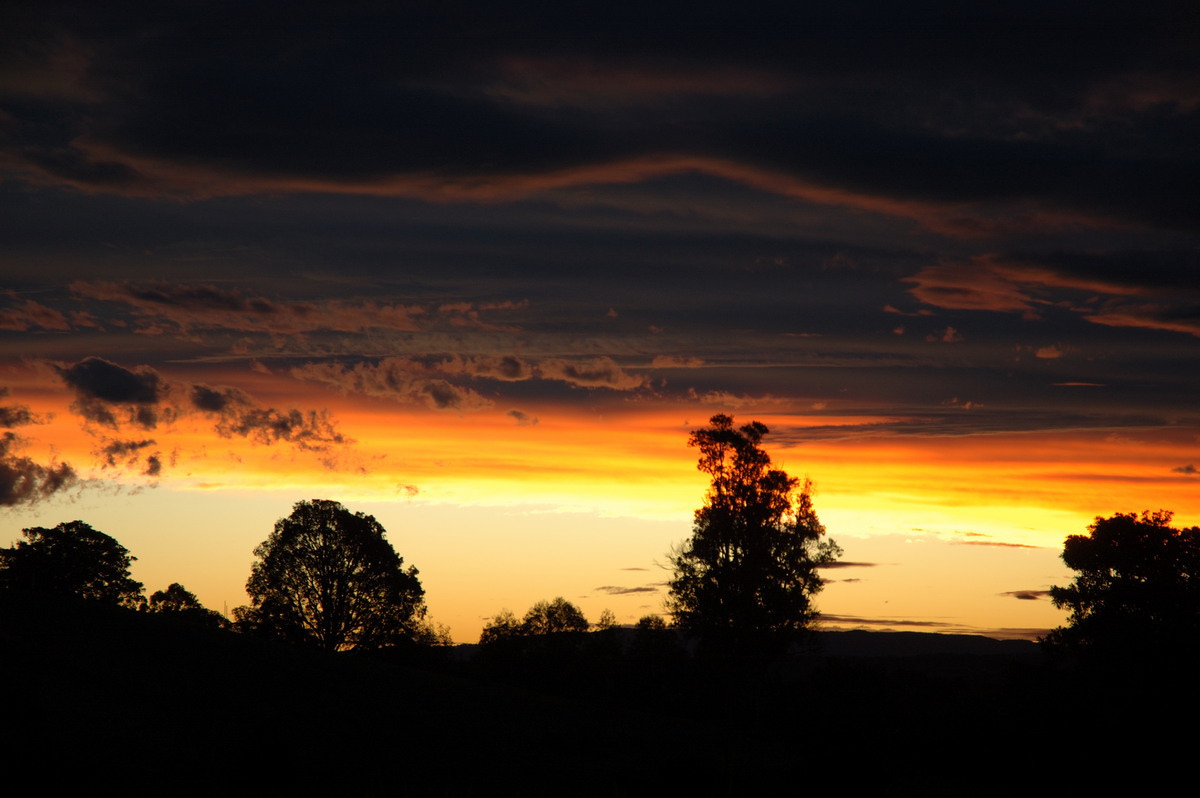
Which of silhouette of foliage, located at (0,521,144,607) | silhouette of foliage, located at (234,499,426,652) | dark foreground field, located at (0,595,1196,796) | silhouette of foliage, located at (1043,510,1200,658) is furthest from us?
silhouette of foliage, located at (0,521,144,607)

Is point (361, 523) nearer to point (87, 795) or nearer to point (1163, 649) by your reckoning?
point (87, 795)

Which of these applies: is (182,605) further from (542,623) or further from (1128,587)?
(1128,587)

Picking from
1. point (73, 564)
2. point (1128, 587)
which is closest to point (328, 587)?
point (73, 564)

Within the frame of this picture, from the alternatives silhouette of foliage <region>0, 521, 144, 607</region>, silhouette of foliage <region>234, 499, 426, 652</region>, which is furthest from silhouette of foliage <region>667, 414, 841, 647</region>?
silhouette of foliage <region>0, 521, 144, 607</region>

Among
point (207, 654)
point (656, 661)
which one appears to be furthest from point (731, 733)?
point (207, 654)

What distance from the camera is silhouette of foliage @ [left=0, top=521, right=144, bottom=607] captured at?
68.3 meters

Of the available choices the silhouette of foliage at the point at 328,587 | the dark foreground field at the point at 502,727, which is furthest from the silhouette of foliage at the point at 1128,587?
the silhouette of foliage at the point at 328,587

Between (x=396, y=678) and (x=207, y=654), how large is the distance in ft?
29.0

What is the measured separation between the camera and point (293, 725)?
3578 centimetres

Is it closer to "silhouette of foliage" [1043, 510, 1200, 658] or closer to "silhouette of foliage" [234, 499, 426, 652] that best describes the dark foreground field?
"silhouette of foliage" [1043, 510, 1200, 658]

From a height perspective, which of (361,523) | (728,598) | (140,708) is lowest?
(140,708)

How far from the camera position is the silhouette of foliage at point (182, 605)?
81375mm

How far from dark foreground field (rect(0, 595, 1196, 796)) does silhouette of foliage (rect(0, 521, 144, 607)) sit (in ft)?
91.4

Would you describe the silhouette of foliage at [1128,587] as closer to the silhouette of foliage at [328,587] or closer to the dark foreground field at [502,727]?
the dark foreground field at [502,727]
